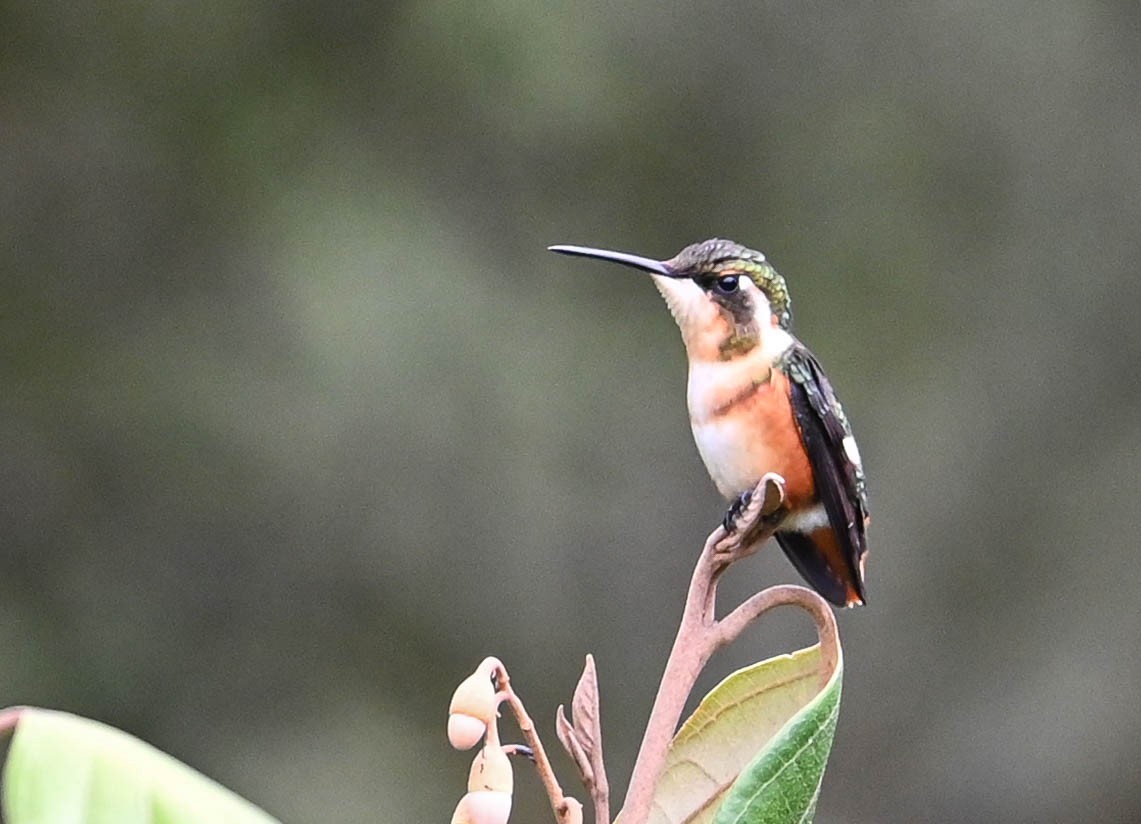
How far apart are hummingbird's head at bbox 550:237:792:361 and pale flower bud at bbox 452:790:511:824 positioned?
335mm

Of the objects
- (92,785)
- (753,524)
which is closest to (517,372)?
(753,524)

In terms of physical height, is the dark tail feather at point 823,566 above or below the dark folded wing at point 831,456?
below

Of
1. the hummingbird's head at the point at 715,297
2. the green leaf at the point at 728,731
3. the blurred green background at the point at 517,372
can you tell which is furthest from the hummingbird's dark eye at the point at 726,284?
the blurred green background at the point at 517,372

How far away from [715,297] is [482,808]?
14.4 inches

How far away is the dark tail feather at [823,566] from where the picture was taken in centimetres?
80

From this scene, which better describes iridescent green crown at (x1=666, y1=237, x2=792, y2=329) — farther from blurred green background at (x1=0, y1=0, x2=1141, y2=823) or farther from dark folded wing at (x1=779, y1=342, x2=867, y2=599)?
blurred green background at (x1=0, y1=0, x2=1141, y2=823)

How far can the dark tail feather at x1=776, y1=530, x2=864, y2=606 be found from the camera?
2.61ft

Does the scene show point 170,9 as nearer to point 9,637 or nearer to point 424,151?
point 424,151

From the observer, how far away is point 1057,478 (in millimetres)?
3744

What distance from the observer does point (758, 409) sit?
31.7 inches

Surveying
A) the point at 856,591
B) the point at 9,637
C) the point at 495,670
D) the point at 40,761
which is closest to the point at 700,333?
the point at 856,591

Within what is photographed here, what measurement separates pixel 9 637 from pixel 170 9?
151cm

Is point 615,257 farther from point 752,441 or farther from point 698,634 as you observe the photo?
point 698,634

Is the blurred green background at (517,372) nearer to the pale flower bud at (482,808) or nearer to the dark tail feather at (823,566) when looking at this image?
the dark tail feather at (823,566)
